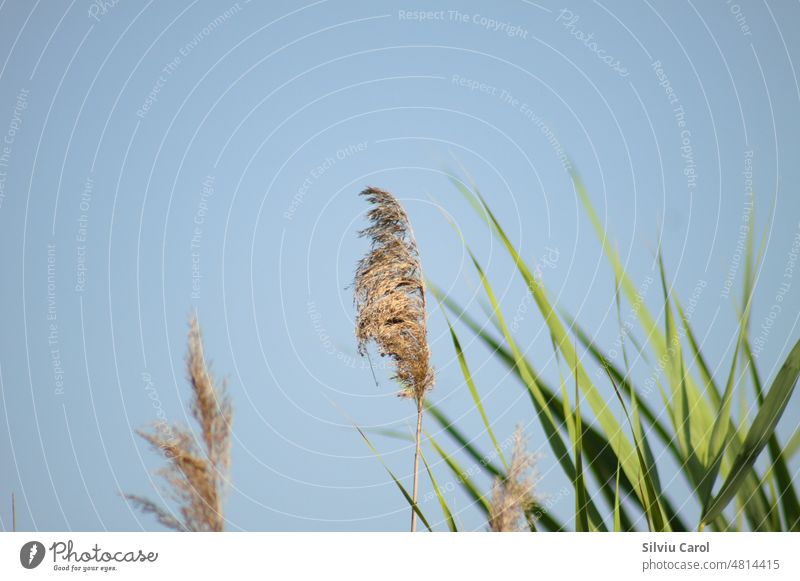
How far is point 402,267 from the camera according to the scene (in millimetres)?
3676

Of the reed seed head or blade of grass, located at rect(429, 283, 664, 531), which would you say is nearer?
blade of grass, located at rect(429, 283, 664, 531)

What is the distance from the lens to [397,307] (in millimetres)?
3508
